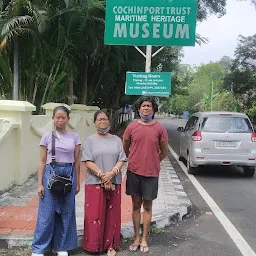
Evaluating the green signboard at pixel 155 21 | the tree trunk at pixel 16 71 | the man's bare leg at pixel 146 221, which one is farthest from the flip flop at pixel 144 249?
the tree trunk at pixel 16 71

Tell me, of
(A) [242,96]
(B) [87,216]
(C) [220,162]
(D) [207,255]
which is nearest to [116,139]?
(B) [87,216]

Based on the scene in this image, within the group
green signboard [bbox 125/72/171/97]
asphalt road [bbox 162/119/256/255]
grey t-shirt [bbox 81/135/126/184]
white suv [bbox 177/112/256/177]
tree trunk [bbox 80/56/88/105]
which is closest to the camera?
grey t-shirt [bbox 81/135/126/184]

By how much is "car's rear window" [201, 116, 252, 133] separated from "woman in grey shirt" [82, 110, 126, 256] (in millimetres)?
→ 5745

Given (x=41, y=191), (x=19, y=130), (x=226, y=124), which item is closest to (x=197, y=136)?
(x=226, y=124)

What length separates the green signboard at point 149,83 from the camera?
10.6 m

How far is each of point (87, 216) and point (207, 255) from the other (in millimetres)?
1501

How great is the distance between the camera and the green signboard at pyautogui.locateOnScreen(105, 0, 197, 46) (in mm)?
10062

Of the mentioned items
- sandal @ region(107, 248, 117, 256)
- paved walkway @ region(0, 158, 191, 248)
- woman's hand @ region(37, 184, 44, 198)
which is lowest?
sandal @ region(107, 248, 117, 256)

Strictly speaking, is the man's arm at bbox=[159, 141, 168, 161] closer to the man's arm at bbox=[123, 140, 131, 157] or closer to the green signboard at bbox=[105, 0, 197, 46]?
the man's arm at bbox=[123, 140, 131, 157]

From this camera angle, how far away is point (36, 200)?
6.50 meters

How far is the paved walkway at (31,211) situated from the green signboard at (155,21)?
4.00 m

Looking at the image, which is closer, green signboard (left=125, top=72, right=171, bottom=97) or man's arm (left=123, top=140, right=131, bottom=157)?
man's arm (left=123, top=140, right=131, bottom=157)

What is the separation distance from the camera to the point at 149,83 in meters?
10.7

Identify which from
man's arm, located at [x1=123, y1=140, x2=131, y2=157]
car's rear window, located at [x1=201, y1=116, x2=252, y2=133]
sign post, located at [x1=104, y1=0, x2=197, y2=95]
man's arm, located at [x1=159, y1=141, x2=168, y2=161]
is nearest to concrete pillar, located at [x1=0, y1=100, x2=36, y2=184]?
man's arm, located at [x1=123, y1=140, x2=131, y2=157]
